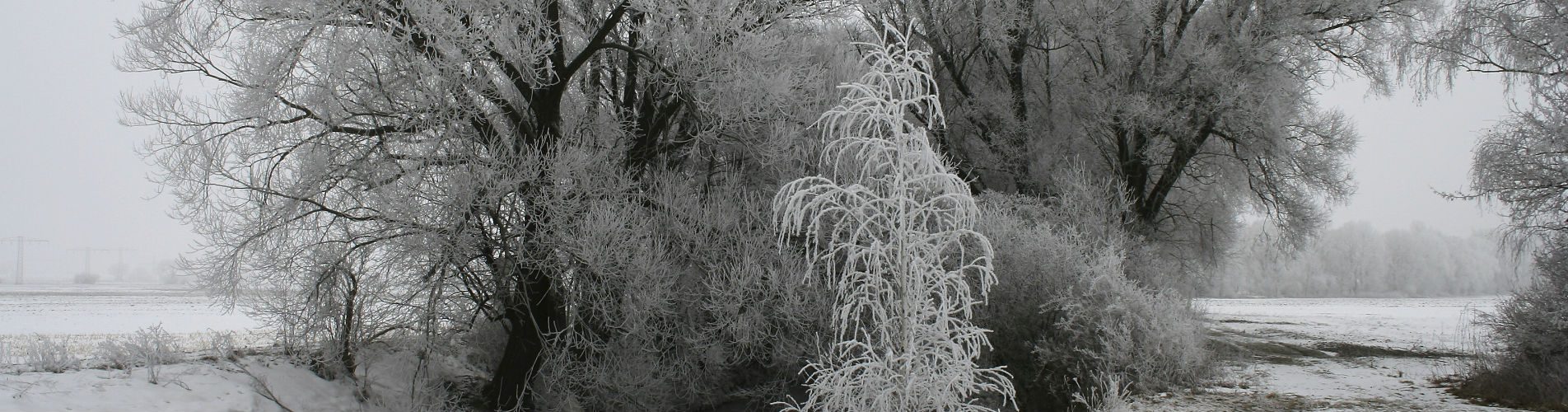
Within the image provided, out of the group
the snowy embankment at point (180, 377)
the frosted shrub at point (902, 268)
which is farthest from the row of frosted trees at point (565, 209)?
the frosted shrub at point (902, 268)

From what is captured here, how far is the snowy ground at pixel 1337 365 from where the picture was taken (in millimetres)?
7746

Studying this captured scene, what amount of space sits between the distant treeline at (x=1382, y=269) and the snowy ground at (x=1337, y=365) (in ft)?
66.7

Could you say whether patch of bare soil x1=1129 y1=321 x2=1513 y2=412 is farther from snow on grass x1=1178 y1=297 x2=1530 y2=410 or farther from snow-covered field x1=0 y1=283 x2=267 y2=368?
snow-covered field x1=0 y1=283 x2=267 y2=368

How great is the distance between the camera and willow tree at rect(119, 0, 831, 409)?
8281mm

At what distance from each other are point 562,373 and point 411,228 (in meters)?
2.07

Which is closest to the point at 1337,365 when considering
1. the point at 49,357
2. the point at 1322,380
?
the point at 1322,380

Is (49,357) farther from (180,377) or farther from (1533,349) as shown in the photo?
(1533,349)

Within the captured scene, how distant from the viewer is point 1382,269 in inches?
1590

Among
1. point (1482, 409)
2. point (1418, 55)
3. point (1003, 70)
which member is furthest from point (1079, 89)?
point (1482, 409)

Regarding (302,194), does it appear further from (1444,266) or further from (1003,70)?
(1444,266)

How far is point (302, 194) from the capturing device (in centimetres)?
866

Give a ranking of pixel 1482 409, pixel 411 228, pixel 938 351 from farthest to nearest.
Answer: pixel 411 228, pixel 1482 409, pixel 938 351

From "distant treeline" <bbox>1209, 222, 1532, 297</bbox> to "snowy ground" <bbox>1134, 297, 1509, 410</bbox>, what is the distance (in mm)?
20327

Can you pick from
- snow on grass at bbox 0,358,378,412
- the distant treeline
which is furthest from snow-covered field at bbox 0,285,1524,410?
the distant treeline
